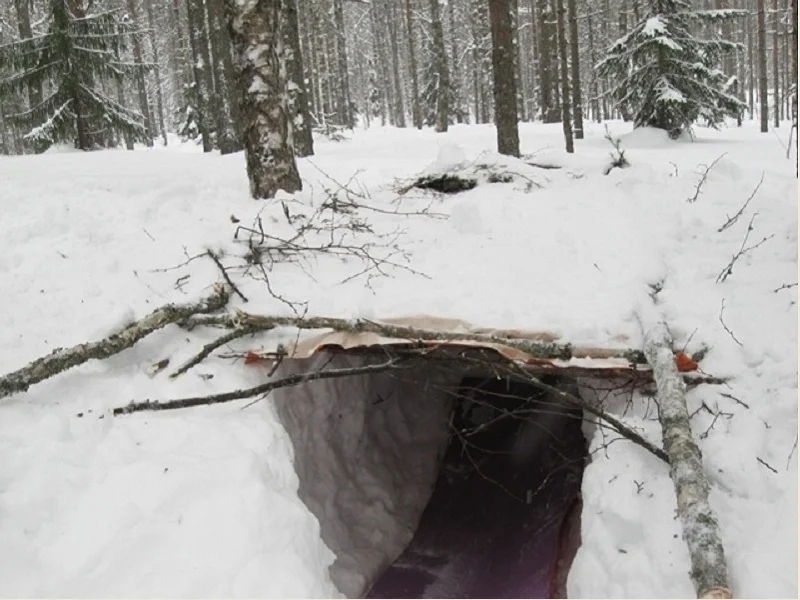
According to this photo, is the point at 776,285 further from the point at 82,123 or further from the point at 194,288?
the point at 82,123

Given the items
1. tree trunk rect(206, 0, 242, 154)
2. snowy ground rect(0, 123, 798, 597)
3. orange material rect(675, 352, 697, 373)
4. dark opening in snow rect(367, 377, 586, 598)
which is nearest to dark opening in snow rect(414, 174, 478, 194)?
snowy ground rect(0, 123, 798, 597)

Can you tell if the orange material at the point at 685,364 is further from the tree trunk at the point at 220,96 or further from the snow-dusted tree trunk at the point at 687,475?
the tree trunk at the point at 220,96

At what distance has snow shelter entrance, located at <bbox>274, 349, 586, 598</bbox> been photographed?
17.1ft

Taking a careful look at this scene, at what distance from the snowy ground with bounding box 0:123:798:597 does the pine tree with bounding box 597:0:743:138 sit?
7.79 meters

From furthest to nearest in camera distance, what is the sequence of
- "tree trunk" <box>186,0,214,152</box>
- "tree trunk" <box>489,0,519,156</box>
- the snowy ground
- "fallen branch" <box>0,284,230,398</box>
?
"tree trunk" <box>186,0,214,152</box>
"tree trunk" <box>489,0,519,156</box>
"fallen branch" <box>0,284,230,398</box>
the snowy ground

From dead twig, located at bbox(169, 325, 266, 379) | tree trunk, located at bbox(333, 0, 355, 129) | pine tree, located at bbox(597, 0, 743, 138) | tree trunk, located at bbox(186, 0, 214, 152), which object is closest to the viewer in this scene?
dead twig, located at bbox(169, 325, 266, 379)

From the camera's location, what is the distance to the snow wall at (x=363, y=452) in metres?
5.16

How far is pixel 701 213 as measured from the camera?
19.0 feet

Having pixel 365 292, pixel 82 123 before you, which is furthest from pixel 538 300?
pixel 82 123

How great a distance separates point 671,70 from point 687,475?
13129mm

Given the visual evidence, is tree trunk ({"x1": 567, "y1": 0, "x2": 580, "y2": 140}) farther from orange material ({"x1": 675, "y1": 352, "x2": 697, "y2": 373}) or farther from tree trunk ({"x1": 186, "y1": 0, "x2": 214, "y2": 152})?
orange material ({"x1": 675, "y1": 352, "x2": 697, "y2": 373})

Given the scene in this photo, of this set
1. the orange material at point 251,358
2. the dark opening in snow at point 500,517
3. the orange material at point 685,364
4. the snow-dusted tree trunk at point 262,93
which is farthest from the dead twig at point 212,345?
the orange material at point 685,364

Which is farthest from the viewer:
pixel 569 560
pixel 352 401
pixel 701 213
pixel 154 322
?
pixel 352 401

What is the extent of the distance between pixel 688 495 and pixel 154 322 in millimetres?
3431
